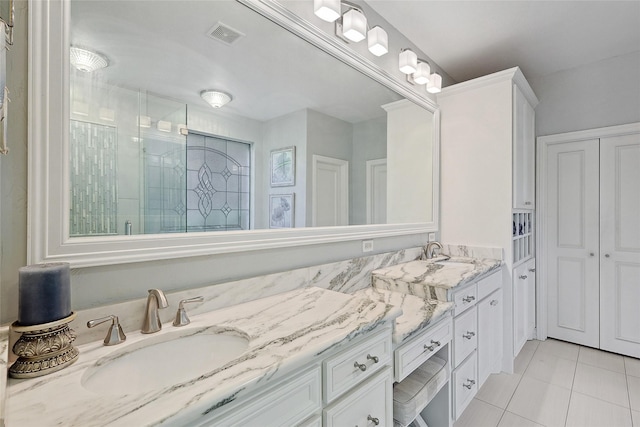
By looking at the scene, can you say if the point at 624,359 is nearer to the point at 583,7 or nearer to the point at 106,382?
the point at 583,7

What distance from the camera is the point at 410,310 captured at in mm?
1440

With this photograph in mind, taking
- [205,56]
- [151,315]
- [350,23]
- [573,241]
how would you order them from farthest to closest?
[573,241] < [350,23] < [205,56] < [151,315]

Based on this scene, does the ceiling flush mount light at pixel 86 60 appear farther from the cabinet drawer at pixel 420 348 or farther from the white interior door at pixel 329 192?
the cabinet drawer at pixel 420 348

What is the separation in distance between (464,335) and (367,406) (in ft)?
3.14

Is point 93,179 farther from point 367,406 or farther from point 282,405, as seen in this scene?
point 367,406

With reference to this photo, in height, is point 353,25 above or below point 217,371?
above

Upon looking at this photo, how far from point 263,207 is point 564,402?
7.81 ft

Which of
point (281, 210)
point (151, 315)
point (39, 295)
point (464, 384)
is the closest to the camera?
point (39, 295)

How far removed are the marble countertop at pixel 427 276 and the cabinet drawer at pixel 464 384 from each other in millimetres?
466

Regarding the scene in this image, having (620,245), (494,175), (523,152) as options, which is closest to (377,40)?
(494,175)

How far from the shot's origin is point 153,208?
1.02m

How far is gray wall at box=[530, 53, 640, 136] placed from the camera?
8.39 ft

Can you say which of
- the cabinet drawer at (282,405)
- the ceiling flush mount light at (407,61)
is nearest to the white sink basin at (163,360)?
the cabinet drawer at (282,405)

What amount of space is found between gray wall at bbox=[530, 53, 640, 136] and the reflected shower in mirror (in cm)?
223
